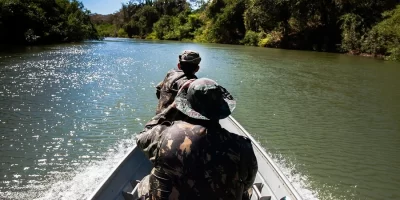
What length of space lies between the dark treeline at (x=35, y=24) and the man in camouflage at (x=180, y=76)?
83.8 feet

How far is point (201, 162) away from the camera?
82.0 inches

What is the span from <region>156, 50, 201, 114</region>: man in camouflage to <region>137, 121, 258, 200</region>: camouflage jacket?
2184 mm

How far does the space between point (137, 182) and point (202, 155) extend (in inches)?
76.6

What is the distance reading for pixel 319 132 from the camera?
25.8 feet

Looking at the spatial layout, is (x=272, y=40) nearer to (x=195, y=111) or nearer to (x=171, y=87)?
(x=171, y=87)

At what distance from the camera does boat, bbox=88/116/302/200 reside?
3393 millimetres

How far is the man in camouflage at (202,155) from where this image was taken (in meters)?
2.07

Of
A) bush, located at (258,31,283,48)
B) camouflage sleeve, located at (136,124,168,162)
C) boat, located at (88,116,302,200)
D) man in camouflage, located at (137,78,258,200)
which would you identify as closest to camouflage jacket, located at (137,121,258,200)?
man in camouflage, located at (137,78,258,200)

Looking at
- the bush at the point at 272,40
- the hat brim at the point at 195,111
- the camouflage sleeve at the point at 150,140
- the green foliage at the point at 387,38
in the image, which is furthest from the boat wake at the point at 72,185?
the bush at the point at 272,40

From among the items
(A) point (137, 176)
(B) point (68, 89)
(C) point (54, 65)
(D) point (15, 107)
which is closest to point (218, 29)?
(C) point (54, 65)

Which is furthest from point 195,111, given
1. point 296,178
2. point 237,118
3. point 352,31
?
point 352,31

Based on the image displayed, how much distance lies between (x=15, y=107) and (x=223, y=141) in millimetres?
8326

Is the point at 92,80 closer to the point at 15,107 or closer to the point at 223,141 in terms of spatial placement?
the point at 15,107

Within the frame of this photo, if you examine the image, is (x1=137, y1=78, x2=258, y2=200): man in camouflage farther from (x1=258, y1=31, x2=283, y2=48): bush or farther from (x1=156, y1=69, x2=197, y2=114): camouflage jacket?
(x1=258, y1=31, x2=283, y2=48): bush
